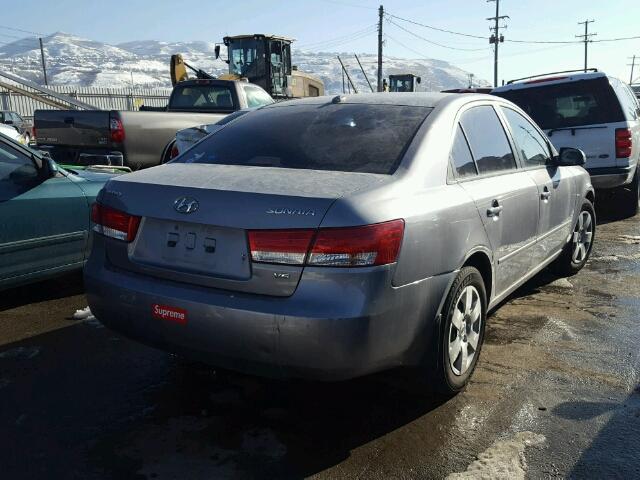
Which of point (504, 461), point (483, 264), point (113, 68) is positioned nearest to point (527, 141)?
point (483, 264)

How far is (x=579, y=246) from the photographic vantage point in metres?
5.54

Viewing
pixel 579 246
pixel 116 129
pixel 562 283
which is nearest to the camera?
pixel 562 283

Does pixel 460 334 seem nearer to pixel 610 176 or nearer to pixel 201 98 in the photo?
pixel 610 176

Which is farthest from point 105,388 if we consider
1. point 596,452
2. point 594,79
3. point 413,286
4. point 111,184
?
point 594,79

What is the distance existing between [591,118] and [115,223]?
682 centimetres

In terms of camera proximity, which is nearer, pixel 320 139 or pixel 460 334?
pixel 460 334

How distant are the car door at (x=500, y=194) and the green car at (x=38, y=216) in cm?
309

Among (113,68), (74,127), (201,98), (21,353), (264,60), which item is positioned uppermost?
(113,68)

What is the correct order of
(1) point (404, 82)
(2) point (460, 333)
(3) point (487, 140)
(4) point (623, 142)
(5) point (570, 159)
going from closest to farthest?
(2) point (460, 333)
(3) point (487, 140)
(5) point (570, 159)
(4) point (623, 142)
(1) point (404, 82)

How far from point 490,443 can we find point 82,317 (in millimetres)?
3097

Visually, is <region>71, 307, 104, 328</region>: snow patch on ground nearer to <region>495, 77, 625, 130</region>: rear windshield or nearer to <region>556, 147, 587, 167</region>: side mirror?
<region>556, 147, 587, 167</region>: side mirror

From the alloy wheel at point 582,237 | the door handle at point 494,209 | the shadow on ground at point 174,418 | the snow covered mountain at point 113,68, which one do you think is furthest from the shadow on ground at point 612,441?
the snow covered mountain at point 113,68

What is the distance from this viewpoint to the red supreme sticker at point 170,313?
260 centimetres

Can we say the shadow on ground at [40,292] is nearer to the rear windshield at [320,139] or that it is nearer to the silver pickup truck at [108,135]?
the rear windshield at [320,139]
